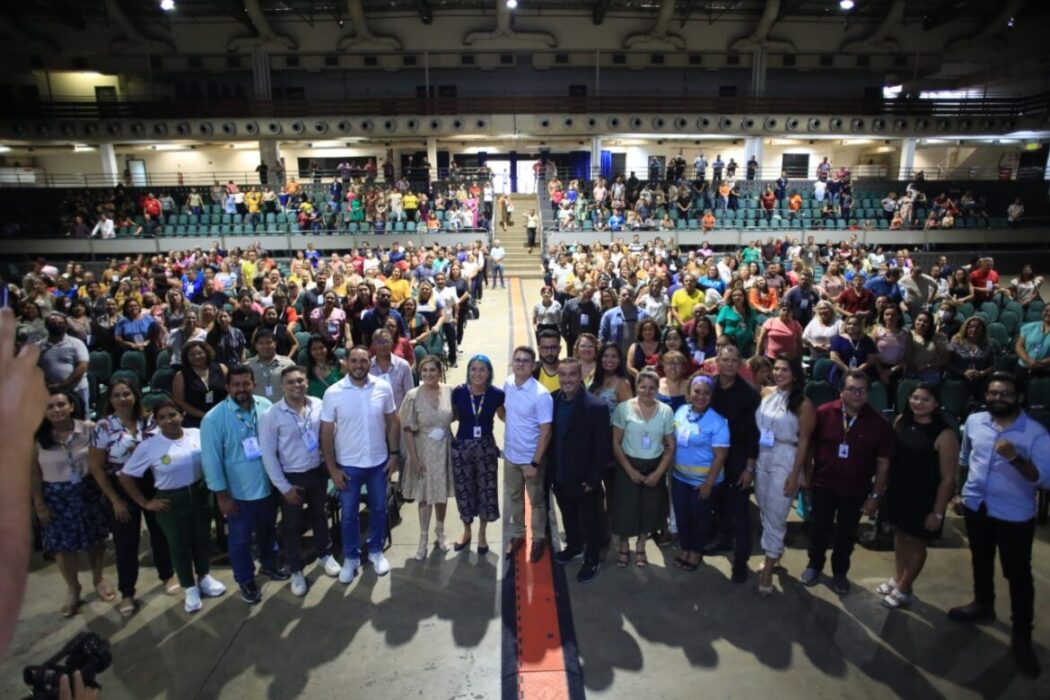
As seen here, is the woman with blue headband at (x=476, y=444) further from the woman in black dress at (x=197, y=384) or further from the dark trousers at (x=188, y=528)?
the woman in black dress at (x=197, y=384)

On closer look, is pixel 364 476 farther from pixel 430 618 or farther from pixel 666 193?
pixel 666 193

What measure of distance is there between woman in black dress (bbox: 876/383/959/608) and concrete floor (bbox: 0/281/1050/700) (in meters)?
0.50

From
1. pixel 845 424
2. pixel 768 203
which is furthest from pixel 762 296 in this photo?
pixel 768 203

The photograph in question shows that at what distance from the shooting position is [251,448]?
13.4ft

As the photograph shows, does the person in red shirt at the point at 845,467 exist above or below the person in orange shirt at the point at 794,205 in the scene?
below

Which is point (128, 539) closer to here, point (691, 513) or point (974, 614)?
point (691, 513)

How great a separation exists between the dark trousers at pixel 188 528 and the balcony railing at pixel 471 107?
2422 centimetres

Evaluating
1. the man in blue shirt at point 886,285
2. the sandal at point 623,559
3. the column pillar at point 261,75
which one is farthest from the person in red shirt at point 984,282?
the column pillar at point 261,75

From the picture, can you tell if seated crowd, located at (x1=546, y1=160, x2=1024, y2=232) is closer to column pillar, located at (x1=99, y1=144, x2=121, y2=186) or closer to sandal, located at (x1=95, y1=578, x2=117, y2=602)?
sandal, located at (x1=95, y1=578, x2=117, y2=602)

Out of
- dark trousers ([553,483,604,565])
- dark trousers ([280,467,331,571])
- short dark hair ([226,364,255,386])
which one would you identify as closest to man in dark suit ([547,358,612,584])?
dark trousers ([553,483,604,565])

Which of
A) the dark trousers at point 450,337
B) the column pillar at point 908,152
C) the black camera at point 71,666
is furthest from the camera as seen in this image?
the column pillar at point 908,152

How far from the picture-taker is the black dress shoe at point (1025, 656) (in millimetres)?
3480

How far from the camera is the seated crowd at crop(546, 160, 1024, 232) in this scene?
813 inches

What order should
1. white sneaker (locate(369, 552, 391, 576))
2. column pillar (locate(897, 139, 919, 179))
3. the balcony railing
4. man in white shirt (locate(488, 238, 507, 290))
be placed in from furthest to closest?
1. column pillar (locate(897, 139, 919, 179))
2. the balcony railing
3. man in white shirt (locate(488, 238, 507, 290))
4. white sneaker (locate(369, 552, 391, 576))
